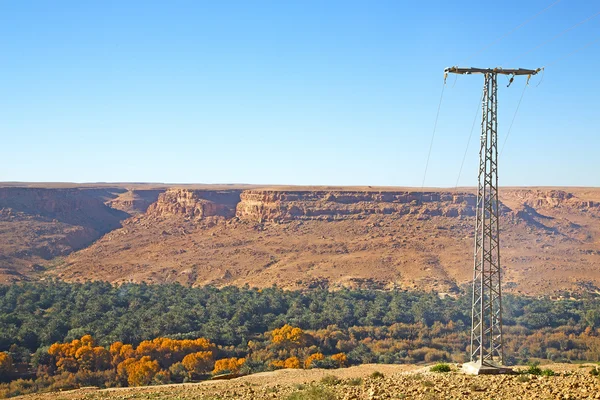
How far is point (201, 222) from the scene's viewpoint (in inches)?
3506

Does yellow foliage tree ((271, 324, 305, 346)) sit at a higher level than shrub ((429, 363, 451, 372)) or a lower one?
lower

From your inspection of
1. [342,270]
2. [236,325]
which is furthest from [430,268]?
[236,325]

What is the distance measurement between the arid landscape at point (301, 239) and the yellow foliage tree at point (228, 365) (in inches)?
1101

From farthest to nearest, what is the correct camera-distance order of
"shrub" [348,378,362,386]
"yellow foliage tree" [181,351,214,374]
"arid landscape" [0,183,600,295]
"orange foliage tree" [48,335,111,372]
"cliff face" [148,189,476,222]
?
"cliff face" [148,189,476,222] → "arid landscape" [0,183,600,295] → "orange foliage tree" [48,335,111,372] → "yellow foliage tree" [181,351,214,374] → "shrub" [348,378,362,386]

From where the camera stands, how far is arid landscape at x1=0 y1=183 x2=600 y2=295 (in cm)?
6209

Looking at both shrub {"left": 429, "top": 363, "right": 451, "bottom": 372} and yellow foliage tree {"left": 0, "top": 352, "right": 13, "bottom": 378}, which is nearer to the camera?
shrub {"left": 429, "top": 363, "right": 451, "bottom": 372}

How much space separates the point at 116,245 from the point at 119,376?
54.8 metres

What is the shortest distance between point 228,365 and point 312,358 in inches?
174

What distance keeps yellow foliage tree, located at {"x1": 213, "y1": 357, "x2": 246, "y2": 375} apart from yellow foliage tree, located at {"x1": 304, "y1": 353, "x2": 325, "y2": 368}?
3.26 meters

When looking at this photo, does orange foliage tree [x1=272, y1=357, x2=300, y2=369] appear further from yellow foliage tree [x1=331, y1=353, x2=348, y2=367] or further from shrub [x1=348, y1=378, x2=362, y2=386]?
shrub [x1=348, y1=378, x2=362, y2=386]

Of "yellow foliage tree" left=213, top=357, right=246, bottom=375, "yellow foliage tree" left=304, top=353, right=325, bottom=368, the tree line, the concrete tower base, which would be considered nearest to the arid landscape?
the tree line

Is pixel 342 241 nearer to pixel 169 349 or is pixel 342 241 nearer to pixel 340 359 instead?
pixel 340 359

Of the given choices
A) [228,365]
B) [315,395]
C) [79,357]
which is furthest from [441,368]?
[79,357]

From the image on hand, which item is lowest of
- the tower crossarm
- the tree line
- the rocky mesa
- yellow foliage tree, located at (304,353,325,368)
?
the tree line
